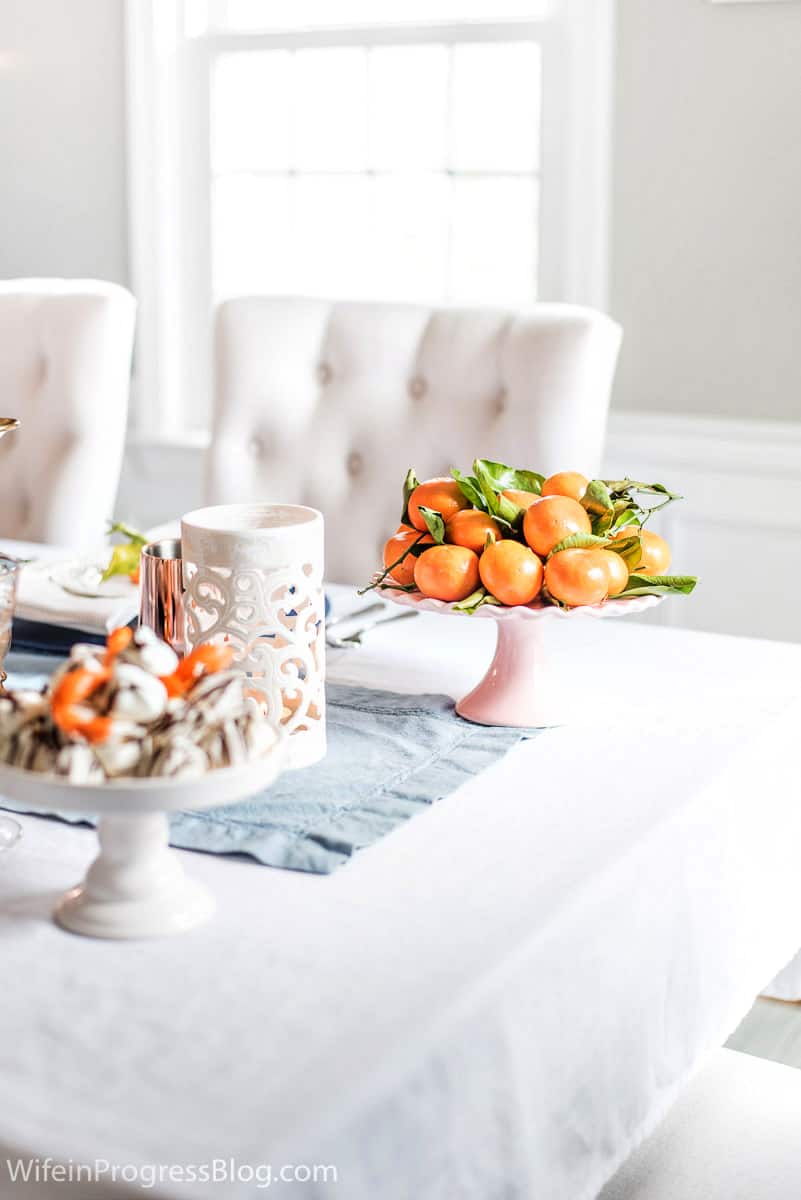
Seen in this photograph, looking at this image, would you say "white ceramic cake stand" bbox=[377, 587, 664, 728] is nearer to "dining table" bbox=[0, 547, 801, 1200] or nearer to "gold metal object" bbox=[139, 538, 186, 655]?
"dining table" bbox=[0, 547, 801, 1200]

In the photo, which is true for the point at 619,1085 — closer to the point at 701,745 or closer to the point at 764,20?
the point at 701,745

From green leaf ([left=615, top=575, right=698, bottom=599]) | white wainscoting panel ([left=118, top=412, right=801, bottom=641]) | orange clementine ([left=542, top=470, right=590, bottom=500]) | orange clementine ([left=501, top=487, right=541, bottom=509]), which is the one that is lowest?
white wainscoting panel ([left=118, top=412, right=801, bottom=641])

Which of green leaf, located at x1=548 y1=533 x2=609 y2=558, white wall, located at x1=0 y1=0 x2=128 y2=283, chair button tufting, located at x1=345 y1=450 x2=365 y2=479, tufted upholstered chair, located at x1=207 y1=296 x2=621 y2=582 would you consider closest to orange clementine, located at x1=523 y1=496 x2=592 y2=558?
green leaf, located at x1=548 y1=533 x2=609 y2=558

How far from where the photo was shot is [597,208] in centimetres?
266

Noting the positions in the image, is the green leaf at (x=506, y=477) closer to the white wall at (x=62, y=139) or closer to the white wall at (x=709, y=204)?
the white wall at (x=709, y=204)

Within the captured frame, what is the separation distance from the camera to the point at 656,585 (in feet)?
3.80

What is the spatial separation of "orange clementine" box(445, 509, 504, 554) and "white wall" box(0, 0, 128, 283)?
7.24ft

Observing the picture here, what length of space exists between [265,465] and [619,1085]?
125 cm

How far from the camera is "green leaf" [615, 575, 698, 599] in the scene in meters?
1.15

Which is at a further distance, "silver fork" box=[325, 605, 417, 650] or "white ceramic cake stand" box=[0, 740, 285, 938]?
"silver fork" box=[325, 605, 417, 650]

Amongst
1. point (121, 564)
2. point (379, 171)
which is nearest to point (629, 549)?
point (121, 564)

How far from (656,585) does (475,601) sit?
143 mm

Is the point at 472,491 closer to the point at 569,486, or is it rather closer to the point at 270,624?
the point at 569,486

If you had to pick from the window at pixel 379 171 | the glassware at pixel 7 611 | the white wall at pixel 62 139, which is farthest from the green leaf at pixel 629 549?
the white wall at pixel 62 139
